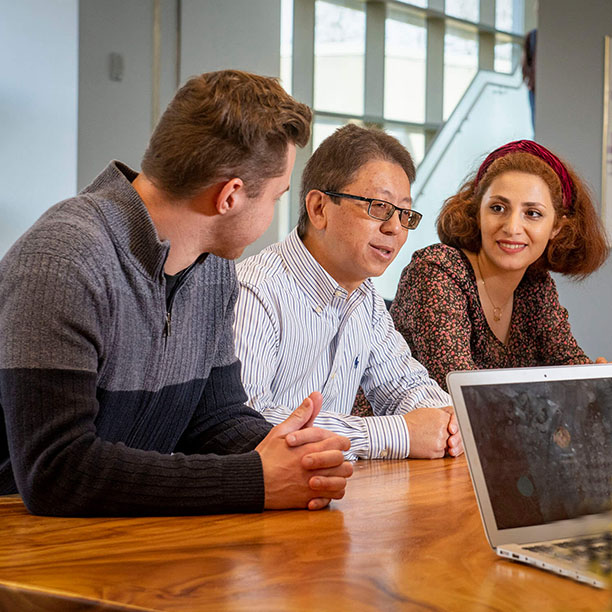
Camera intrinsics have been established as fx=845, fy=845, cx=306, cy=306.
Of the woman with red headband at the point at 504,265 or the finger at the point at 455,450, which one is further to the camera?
the woman with red headband at the point at 504,265

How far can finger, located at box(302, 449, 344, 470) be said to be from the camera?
1115 millimetres

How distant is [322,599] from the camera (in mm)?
719

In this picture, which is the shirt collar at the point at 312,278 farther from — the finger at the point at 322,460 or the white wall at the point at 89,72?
the white wall at the point at 89,72

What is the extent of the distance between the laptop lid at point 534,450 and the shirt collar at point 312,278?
→ 3.59 ft

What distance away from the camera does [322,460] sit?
1.13 metres

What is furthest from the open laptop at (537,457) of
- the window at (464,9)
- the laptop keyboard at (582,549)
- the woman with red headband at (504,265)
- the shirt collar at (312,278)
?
the window at (464,9)

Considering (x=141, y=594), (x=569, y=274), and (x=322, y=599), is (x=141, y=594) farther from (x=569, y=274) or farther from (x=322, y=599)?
(x=569, y=274)

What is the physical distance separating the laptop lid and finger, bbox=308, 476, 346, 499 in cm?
28

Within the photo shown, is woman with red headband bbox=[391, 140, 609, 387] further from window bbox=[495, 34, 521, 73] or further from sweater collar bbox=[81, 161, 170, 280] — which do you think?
window bbox=[495, 34, 521, 73]

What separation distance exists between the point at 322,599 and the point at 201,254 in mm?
783

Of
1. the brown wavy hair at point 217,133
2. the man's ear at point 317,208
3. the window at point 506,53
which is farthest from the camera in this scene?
the window at point 506,53

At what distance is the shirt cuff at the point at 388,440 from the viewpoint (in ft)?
5.31

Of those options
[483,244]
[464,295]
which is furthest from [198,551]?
[483,244]

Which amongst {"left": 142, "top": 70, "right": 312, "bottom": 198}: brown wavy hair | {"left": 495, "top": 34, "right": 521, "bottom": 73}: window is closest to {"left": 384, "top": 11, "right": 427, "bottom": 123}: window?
{"left": 495, "top": 34, "right": 521, "bottom": 73}: window
